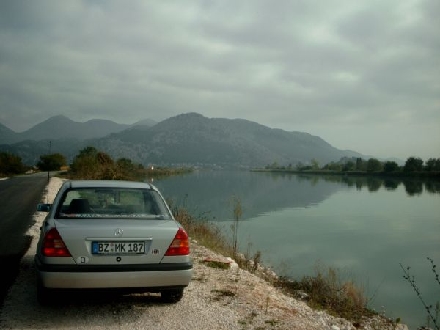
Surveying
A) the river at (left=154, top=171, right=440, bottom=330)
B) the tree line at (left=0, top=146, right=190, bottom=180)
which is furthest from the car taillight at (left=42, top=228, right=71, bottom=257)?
the tree line at (left=0, top=146, right=190, bottom=180)

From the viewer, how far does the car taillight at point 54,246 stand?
439 centimetres

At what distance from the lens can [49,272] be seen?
14.3 feet

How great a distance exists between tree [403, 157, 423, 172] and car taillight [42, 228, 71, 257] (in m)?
115

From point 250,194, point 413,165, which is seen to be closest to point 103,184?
point 250,194

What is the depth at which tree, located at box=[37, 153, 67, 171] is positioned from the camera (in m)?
89.3

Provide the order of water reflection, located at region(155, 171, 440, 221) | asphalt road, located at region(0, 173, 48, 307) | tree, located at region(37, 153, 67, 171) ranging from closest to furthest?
asphalt road, located at region(0, 173, 48, 307) < water reflection, located at region(155, 171, 440, 221) < tree, located at region(37, 153, 67, 171)

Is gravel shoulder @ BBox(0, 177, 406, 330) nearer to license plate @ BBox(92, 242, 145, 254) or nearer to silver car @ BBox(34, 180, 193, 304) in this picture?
silver car @ BBox(34, 180, 193, 304)

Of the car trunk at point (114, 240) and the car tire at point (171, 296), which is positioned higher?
the car trunk at point (114, 240)

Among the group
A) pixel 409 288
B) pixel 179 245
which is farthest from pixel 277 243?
pixel 179 245

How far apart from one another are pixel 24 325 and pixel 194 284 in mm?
2778

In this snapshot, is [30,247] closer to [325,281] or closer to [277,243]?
[325,281]

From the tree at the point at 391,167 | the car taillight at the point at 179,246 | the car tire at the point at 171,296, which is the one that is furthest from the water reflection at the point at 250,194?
the tree at the point at 391,167

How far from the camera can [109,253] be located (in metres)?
4.50

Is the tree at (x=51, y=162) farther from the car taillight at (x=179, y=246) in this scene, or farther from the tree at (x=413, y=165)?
the car taillight at (x=179, y=246)
